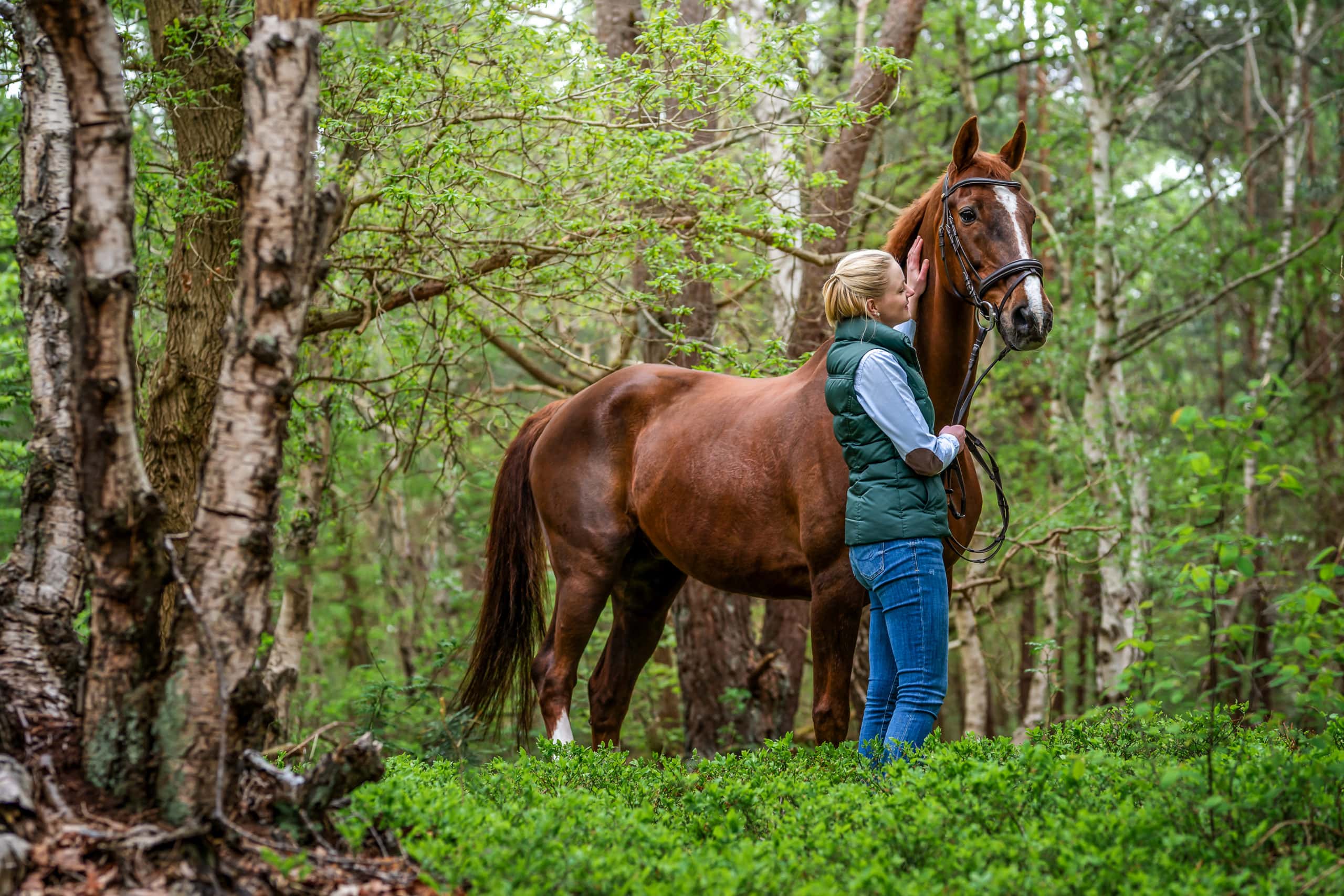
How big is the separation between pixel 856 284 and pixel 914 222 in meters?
1.02

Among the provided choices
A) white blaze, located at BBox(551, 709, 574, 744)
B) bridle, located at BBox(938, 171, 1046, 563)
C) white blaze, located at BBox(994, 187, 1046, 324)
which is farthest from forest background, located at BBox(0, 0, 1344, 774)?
white blaze, located at BBox(994, 187, 1046, 324)

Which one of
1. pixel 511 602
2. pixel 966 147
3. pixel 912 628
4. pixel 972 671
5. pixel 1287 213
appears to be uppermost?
pixel 1287 213

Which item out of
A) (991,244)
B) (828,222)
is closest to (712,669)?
(828,222)

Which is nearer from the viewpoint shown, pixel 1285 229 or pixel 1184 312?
pixel 1184 312

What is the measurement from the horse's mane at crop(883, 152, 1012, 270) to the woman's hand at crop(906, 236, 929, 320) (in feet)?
0.13

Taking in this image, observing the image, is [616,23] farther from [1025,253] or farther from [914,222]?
[1025,253]

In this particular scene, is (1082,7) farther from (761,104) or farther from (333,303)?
(333,303)

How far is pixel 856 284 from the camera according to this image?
3912mm

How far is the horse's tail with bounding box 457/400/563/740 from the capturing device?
5805 mm

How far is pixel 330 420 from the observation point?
301 inches

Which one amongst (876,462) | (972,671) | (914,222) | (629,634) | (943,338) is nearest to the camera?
(876,462)

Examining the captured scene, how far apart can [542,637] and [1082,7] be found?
9.48 meters

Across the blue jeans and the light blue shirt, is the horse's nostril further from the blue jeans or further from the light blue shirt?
the blue jeans

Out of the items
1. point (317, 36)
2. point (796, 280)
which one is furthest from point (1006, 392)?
point (317, 36)
